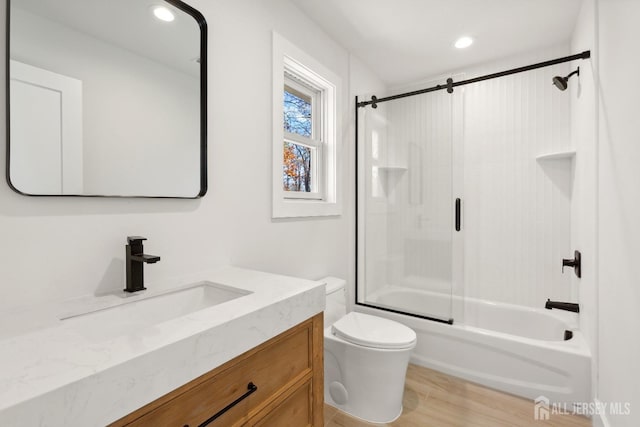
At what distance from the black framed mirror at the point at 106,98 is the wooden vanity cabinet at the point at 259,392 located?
2.45 ft

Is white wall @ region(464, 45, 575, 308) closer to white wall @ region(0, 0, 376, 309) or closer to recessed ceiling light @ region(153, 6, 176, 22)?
white wall @ region(0, 0, 376, 309)

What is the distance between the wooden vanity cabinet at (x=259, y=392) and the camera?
0.70 metres

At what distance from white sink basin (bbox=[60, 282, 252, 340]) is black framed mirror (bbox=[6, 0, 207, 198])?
39cm

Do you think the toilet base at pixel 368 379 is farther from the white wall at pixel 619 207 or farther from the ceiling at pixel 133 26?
the ceiling at pixel 133 26

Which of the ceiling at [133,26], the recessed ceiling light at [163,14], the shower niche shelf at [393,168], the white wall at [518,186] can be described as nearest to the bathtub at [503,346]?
the white wall at [518,186]

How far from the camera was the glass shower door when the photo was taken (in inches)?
87.1

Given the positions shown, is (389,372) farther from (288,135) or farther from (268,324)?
(288,135)

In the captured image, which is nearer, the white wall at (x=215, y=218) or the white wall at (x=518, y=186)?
the white wall at (x=215, y=218)

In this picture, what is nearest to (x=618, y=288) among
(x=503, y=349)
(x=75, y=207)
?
(x=503, y=349)

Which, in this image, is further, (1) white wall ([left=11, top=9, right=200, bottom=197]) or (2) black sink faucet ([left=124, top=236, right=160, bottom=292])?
(2) black sink faucet ([left=124, top=236, right=160, bottom=292])

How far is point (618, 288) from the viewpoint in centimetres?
126

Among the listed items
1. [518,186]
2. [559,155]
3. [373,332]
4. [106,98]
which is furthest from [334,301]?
[559,155]

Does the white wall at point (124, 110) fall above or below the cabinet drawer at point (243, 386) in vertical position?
above

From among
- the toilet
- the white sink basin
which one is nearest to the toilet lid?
the toilet
